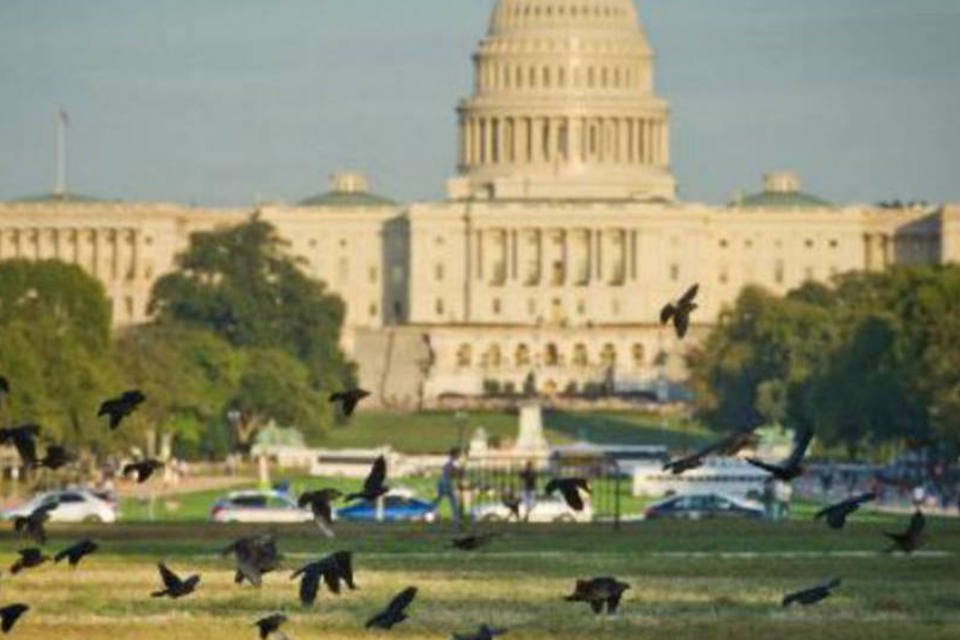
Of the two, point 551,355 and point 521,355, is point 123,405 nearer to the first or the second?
point 551,355

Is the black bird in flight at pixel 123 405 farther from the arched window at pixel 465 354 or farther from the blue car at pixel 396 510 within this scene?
the arched window at pixel 465 354

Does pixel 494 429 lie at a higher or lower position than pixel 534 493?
higher

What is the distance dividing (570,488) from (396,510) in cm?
4642

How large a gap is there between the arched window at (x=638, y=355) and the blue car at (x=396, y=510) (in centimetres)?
11755

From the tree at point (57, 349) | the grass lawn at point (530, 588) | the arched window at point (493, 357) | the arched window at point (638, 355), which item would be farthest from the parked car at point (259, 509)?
the arched window at point (493, 357)

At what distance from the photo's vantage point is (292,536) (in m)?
48.8

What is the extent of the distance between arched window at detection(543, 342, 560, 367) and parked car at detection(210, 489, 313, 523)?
120906 mm

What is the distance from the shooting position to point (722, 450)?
23953 mm

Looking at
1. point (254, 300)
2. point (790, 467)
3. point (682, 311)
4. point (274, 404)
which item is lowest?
point (790, 467)

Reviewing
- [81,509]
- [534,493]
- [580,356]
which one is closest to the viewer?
[534,493]

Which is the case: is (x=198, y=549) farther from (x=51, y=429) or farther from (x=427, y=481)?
(x=427, y=481)

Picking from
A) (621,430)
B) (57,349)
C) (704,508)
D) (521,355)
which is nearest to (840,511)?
(704,508)

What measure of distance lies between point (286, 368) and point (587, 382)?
182ft

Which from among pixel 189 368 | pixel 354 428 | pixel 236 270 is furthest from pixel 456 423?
pixel 236 270
